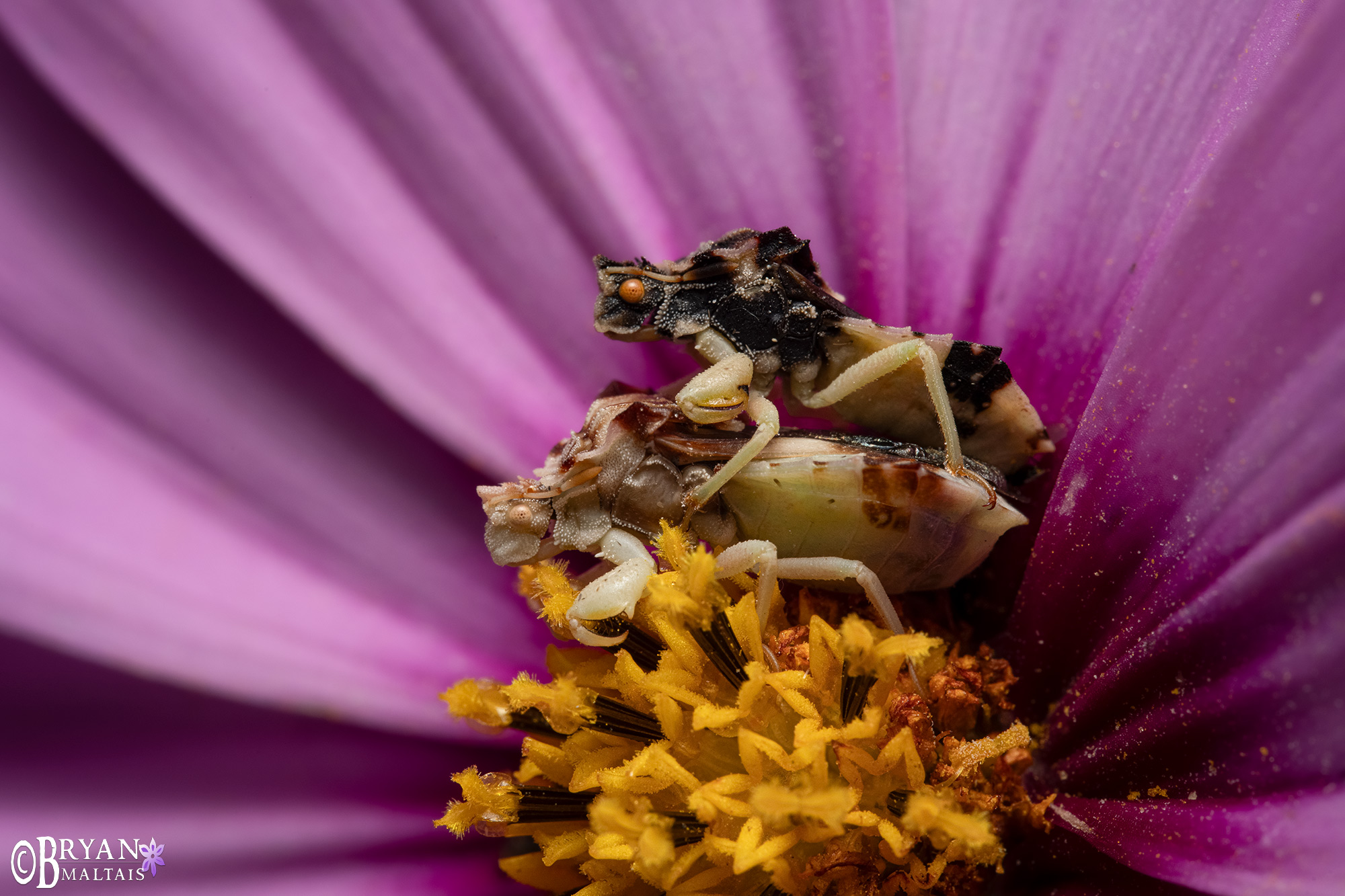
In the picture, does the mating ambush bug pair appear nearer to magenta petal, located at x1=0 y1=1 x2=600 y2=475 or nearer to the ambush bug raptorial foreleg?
the ambush bug raptorial foreleg

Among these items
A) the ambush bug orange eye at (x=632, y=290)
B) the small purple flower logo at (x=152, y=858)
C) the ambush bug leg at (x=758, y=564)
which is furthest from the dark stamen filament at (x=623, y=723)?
the small purple flower logo at (x=152, y=858)

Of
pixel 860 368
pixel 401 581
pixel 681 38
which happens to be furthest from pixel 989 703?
pixel 681 38

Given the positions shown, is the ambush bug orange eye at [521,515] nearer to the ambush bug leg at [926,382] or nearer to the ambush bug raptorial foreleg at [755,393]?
the ambush bug raptorial foreleg at [755,393]

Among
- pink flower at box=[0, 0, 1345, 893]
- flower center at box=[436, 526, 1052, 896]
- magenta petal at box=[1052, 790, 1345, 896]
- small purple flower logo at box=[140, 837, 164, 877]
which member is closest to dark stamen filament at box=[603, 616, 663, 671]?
flower center at box=[436, 526, 1052, 896]

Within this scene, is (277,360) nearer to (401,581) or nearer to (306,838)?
(401,581)

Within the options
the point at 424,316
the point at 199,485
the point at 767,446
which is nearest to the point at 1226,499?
the point at 767,446

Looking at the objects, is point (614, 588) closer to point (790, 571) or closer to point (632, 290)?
point (790, 571)
